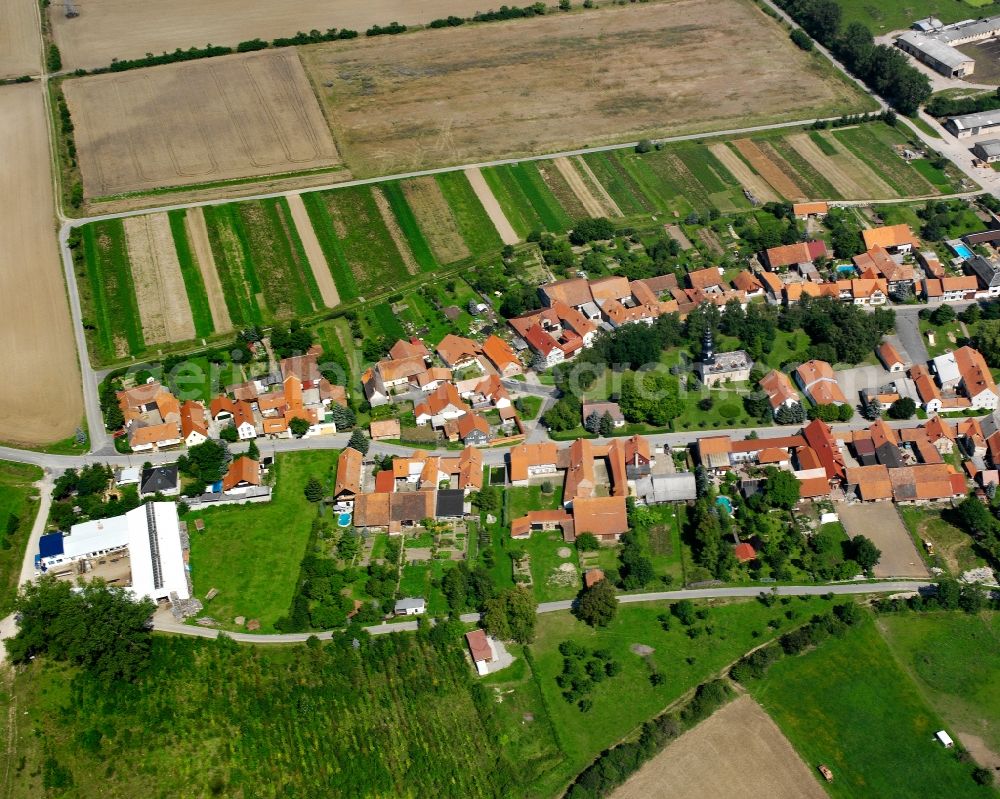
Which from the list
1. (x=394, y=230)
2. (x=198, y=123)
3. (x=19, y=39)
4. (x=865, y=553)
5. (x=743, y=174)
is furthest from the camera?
(x=19, y=39)

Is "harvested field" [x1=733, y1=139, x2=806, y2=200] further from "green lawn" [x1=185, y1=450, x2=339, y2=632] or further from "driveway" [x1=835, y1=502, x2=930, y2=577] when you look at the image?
"green lawn" [x1=185, y1=450, x2=339, y2=632]

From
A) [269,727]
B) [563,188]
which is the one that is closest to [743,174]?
[563,188]

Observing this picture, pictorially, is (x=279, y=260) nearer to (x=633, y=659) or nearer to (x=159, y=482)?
(x=159, y=482)

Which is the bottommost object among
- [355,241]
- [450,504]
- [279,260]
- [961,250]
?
[279,260]

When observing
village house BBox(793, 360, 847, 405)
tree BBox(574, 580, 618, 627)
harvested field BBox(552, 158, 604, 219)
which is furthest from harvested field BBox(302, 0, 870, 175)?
tree BBox(574, 580, 618, 627)

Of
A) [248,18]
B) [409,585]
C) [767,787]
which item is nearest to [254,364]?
[409,585]

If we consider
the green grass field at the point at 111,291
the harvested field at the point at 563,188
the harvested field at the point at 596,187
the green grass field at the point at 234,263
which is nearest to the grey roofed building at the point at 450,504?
the green grass field at the point at 234,263

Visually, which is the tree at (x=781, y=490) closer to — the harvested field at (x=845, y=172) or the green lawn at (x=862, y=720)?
the green lawn at (x=862, y=720)
